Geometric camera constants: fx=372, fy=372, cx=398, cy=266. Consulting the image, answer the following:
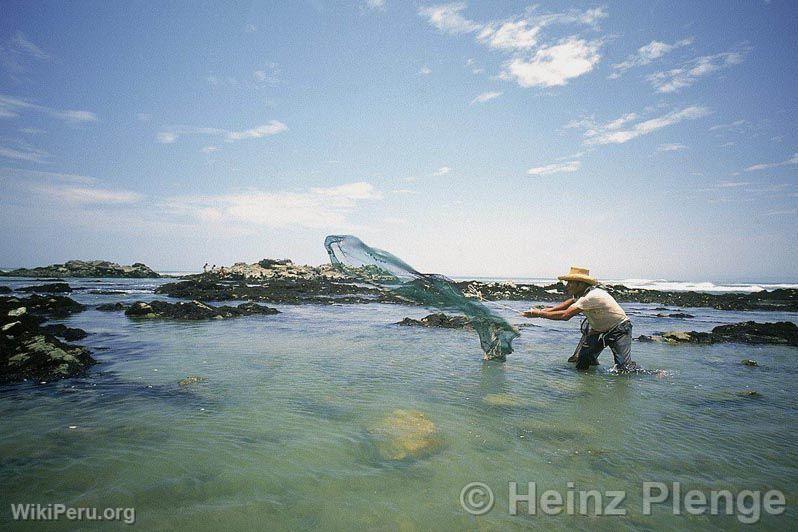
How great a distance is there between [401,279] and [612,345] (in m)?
4.53

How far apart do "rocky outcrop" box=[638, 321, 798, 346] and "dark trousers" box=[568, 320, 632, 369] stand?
5.34 metres

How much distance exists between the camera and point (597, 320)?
295 inches

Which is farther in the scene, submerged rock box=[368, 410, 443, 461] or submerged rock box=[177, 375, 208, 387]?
submerged rock box=[177, 375, 208, 387]

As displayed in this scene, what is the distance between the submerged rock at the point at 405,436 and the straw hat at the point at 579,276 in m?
4.50

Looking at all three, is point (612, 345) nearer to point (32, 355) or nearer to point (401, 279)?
point (401, 279)

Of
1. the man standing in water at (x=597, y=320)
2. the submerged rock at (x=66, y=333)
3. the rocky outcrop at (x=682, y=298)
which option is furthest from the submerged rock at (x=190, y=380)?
the rocky outcrop at (x=682, y=298)

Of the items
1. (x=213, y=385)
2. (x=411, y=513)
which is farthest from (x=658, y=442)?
(x=213, y=385)

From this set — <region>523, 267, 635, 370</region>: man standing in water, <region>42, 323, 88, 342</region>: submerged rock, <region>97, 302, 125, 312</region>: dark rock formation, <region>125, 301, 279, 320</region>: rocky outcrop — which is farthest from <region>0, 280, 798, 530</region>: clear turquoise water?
<region>97, 302, 125, 312</region>: dark rock formation

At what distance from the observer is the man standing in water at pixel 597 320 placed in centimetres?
732

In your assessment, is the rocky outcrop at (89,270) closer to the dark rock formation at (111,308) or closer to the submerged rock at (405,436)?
the dark rock formation at (111,308)

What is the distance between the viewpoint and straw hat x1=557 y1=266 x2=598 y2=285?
7.62 metres

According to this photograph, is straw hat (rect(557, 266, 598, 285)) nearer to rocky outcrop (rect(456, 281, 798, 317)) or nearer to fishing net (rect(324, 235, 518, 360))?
fishing net (rect(324, 235, 518, 360))

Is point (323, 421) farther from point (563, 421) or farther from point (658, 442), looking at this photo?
point (658, 442)

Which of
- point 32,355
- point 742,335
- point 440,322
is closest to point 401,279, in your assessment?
point 32,355
